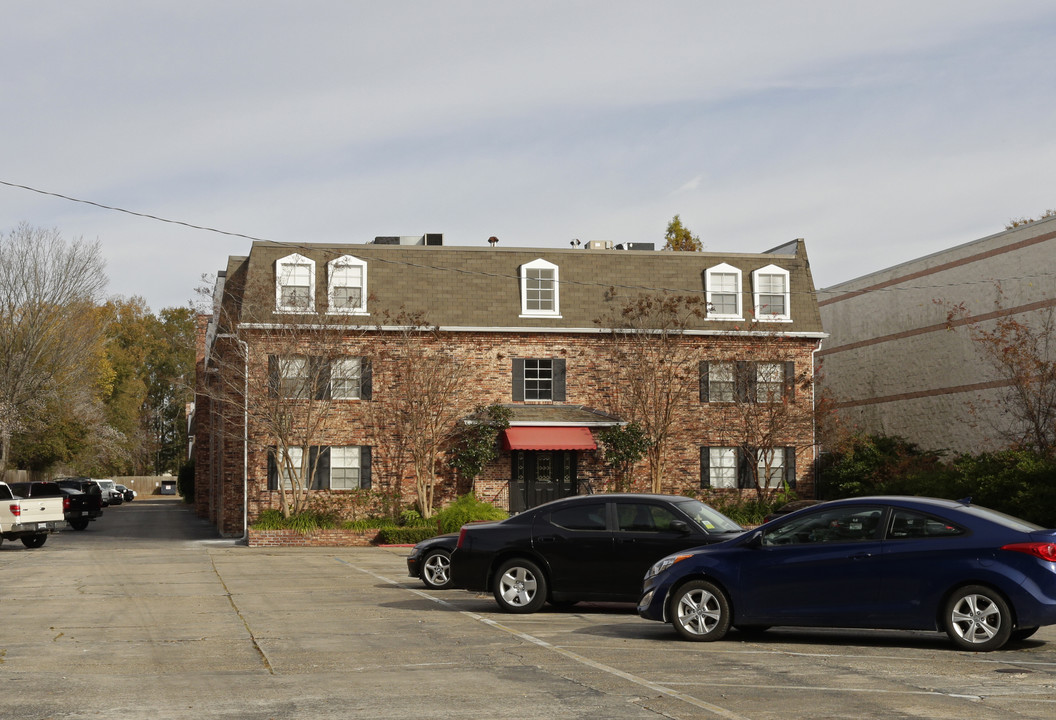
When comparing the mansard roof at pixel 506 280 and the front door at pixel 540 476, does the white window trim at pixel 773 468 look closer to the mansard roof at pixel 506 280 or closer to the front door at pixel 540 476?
the mansard roof at pixel 506 280

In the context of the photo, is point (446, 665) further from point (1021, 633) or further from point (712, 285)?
point (712, 285)

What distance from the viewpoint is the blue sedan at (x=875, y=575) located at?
36.1 ft

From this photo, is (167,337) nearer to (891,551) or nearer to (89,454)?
(89,454)

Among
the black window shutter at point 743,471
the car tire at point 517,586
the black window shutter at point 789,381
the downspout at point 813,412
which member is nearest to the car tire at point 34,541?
the black window shutter at point 743,471

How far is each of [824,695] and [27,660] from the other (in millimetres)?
7423

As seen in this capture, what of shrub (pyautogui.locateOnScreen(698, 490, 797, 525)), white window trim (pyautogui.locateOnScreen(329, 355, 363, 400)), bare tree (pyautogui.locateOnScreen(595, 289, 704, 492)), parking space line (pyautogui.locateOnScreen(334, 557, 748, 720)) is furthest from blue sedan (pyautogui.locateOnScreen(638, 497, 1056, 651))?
white window trim (pyautogui.locateOnScreen(329, 355, 363, 400))

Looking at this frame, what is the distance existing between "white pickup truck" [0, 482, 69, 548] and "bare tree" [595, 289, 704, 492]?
625 inches

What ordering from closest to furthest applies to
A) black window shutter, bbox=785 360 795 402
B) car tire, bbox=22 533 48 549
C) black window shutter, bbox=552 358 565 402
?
1. car tire, bbox=22 533 48 549
2. black window shutter, bbox=785 360 795 402
3. black window shutter, bbox=552 358 565 402

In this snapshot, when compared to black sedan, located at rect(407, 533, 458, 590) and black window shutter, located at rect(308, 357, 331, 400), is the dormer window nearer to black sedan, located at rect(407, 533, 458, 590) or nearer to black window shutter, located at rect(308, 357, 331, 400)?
black window shutter, located at rect(308, 357, 331, 400)

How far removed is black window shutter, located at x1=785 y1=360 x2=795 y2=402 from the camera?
34.1 metres

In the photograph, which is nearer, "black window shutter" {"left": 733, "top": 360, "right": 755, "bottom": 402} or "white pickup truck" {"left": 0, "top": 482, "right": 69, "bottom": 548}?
"white pickup truck" {"left": 0, "top": 482, "right": 69, "bottom": 548}

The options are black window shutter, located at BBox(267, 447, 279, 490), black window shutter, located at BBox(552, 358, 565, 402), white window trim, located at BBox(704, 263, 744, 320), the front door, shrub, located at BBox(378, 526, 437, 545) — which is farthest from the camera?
white window trim, located at BBox(704, 263, 744, 320)

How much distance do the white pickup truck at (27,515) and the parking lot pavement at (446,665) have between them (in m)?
13.9

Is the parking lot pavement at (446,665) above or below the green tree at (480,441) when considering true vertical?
below
